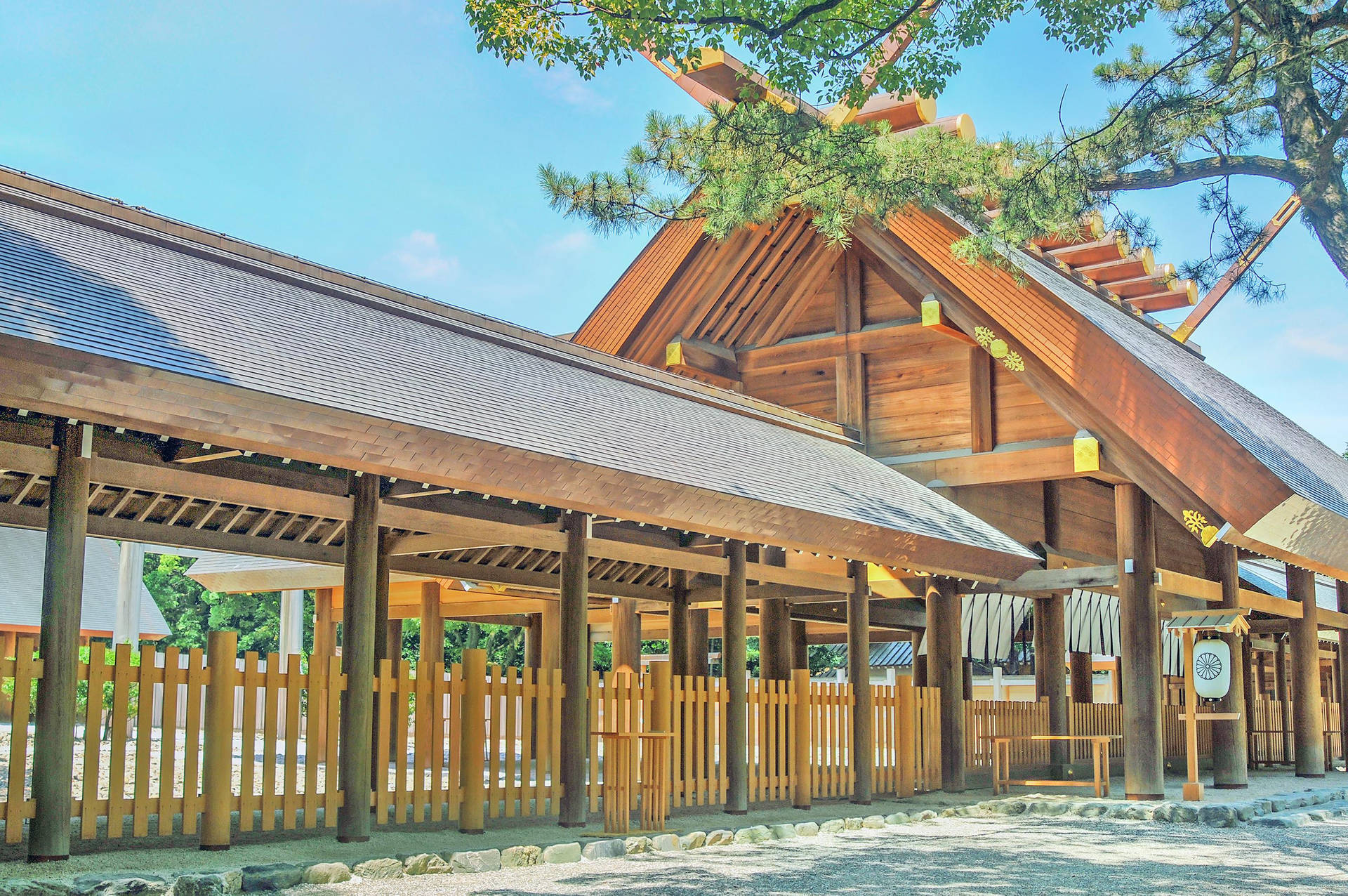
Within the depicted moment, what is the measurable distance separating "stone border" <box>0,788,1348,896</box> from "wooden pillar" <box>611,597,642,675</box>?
5.38 meters

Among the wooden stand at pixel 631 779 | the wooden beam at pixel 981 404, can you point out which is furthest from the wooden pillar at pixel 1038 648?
the wooden stand at pixel 631 779

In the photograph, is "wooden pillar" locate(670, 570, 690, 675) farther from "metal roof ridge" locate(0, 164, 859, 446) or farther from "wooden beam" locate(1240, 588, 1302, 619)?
"wooden beam" locate(1240, 588, 1302, 619)

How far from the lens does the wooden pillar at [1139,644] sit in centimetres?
1268

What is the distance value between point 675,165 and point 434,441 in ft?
17.5

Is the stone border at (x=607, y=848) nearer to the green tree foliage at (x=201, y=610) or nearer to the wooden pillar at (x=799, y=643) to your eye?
the wooden pillar at (x=799, y=643)

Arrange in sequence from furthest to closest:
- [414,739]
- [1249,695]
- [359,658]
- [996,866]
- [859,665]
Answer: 1. [1249,695]
2. [859,665]
3. [414,739]
4. [996,866]
5. [359,658]

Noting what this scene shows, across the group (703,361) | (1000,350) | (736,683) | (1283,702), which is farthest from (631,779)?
(1283,702)

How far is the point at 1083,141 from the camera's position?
397 inches

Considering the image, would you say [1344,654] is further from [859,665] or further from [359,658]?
[359,658]

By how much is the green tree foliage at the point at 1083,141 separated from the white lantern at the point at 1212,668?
160 inches

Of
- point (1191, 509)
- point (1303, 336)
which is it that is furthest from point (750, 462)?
point (1303, 336)

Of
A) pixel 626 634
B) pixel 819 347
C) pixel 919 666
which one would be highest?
pixel 819 347

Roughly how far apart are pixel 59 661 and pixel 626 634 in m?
10.2

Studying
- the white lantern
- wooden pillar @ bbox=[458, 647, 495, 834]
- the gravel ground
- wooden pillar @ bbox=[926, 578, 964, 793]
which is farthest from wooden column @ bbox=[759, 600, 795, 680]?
wooden pillar @ bbox=[458, 647, 495, 834]
